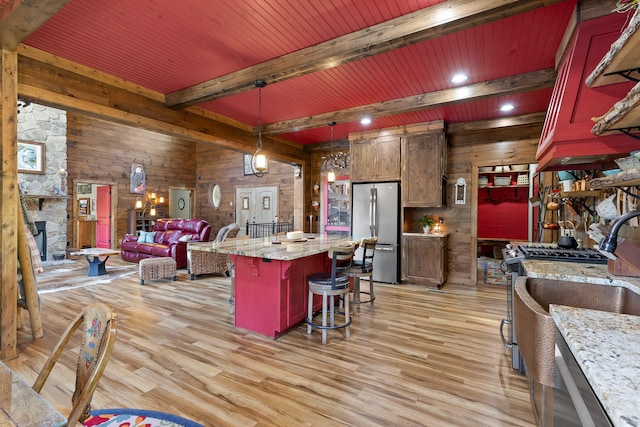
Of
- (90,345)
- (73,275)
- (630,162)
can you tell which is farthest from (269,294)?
(73,275)

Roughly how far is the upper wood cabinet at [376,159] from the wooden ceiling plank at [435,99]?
113 centimetres

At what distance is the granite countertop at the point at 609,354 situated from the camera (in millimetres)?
536

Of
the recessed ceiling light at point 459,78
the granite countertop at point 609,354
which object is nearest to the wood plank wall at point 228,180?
the recessed ceiling light at point 459,78

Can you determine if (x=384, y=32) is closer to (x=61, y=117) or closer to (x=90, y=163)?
(x=61, y=117)

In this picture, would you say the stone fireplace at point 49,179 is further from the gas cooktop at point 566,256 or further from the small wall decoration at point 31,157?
the gas cooktop at point 566,256

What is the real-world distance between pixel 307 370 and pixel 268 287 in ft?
2.96

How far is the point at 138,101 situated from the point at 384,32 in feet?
10.5

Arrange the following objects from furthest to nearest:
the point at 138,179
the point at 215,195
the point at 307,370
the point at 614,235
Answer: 1. the point at 215,195
2. the point at 138,179
3. the point at 307,370
4. the point at 614,235

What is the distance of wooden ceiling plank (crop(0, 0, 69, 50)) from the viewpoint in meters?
1.99

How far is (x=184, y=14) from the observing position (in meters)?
2.41

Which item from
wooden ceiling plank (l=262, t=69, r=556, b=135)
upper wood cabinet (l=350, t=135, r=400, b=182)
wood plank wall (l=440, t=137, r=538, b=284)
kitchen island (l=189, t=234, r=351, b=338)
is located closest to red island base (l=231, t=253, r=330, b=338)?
kitchen island (l=189, t=234, r=351, b=338)

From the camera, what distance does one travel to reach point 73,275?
591 centimetres

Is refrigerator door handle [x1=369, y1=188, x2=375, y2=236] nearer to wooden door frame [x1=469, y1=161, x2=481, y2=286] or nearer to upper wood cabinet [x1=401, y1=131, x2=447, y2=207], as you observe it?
upper wood cabinet [x1=401, y1=131, x2=447, y2=207]

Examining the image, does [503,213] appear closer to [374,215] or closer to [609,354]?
[374,215]
